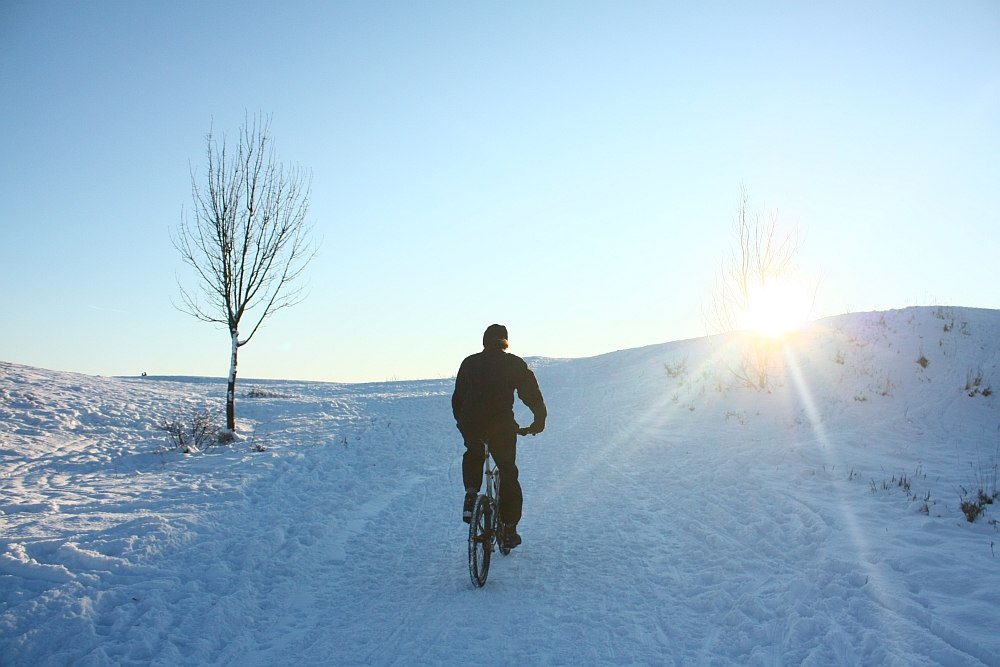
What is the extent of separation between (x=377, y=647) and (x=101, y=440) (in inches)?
440

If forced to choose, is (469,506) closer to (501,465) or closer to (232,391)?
(501,465)

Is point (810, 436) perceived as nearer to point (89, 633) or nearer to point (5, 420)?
point (89, 633)

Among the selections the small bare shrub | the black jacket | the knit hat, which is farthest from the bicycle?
the small bare shrub

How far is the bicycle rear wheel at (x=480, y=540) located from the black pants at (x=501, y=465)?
0.72 ft

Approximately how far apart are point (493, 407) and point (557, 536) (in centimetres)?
256

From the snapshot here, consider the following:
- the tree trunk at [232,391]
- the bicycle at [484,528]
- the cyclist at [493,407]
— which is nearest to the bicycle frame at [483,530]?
the bicycle at [484,528]

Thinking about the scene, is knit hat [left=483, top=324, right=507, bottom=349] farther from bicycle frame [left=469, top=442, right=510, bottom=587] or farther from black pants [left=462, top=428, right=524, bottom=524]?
bicycle frame [left=469, top=442, right=510, bottom=587]

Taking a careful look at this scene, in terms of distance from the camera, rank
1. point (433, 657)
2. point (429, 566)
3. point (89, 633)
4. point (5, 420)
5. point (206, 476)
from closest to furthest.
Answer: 1. point (433, 657)
2. point (89, 633)
3. point (429, 566)
4. point (206, 476)
5. point (5, 420)

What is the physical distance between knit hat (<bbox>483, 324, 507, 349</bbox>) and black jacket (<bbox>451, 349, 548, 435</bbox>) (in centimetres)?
9

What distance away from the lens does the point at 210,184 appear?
14.7m

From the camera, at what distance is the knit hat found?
20.8ft

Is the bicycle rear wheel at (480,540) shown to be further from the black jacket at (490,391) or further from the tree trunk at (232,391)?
the tree trunk at (232,391)

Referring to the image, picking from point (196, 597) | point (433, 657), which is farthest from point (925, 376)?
point (196, 597)

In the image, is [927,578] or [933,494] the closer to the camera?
[927,578]
